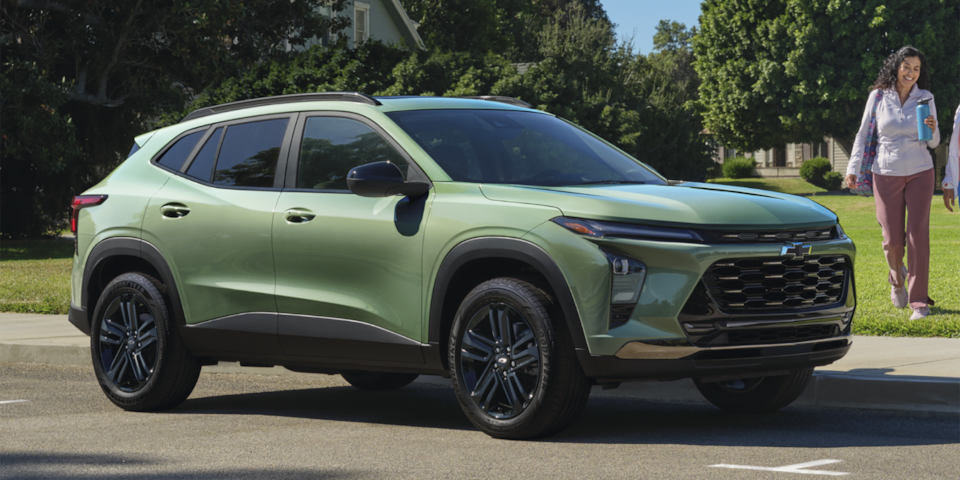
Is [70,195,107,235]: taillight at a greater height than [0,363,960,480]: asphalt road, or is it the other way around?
[70,195,107,235]: taillight

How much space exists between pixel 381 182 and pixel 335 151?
78 cm

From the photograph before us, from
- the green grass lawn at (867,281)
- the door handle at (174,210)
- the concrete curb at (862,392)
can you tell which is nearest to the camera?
the concrete curb at (862,392)

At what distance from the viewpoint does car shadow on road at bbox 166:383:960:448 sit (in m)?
6.04

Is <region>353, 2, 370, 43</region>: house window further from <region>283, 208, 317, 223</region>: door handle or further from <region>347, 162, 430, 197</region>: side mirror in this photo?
<region>347, 162, 430, 197</region>: side mirror

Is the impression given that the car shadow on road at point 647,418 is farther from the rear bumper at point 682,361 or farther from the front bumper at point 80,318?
the front bumper at point 80,318

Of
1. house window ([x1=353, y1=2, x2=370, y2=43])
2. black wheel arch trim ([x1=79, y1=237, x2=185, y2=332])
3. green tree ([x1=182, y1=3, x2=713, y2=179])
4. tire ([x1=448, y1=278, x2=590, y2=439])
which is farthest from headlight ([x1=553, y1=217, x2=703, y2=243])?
house window ([x1=353, y1=2, x2=370, y2=43])

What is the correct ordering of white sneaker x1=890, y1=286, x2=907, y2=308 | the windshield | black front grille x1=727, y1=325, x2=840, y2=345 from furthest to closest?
white sneaker x1=890, y1=286, x2=907, y2=308 → the windshield → black front grille x1=727, y1=325, x2=840, y2=345

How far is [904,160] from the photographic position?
32.9ft

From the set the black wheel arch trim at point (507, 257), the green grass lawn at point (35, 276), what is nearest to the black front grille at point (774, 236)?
the black wheel arch trim at point (507, 257)

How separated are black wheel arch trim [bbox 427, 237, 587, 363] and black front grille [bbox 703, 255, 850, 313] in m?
0.65

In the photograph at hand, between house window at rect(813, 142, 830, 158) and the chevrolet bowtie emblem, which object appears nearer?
the chevrolet bowtie emblem

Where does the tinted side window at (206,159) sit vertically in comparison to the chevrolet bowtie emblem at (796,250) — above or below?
above

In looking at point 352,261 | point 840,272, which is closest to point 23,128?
point 352,261

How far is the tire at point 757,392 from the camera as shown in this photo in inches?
264
